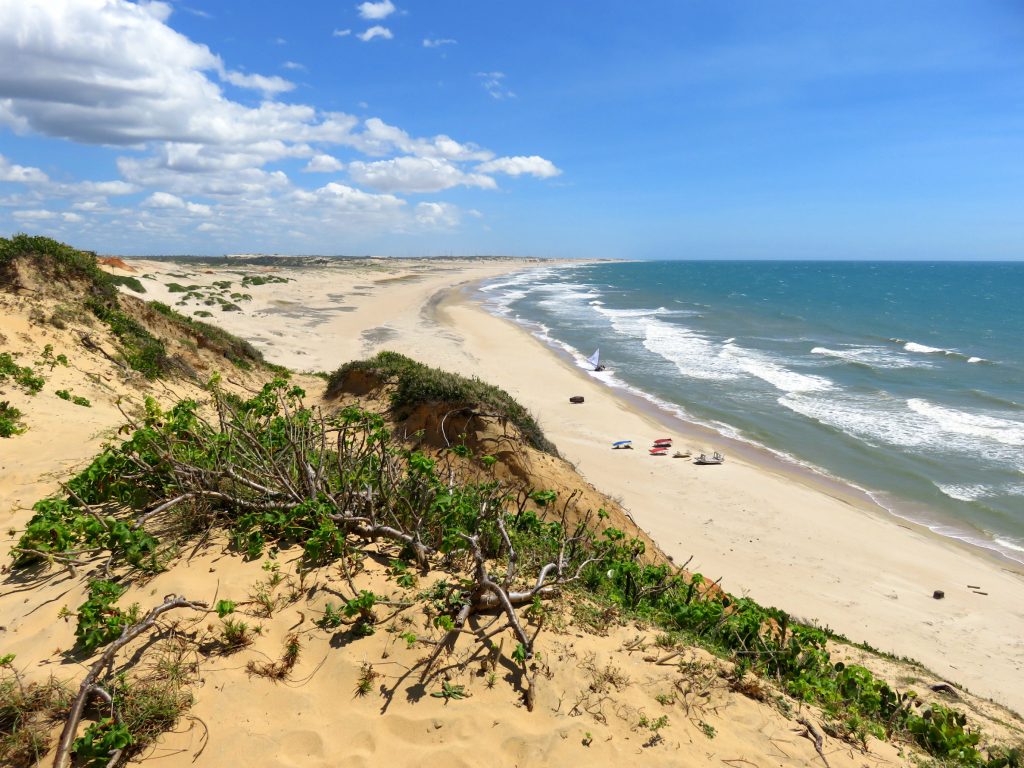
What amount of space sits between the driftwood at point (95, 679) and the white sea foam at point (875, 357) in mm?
34513

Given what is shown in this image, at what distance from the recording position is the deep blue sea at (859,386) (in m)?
16.0

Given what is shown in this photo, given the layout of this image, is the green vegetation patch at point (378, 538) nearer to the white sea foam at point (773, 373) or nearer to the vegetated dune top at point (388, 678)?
the vegetated dune top at point (388, 678)

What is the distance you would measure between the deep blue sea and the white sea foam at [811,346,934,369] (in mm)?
119

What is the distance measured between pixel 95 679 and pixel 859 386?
29.4 metres

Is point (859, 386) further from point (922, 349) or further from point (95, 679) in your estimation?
point (95, 679)

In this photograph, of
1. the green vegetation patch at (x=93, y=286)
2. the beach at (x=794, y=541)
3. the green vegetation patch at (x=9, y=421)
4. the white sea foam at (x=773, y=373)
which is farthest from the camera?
the white sea foam at (x=773, y=373)

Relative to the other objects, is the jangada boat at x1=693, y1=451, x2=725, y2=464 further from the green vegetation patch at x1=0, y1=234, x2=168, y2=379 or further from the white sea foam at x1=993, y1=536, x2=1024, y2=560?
the green vegetation patch at x1=0, y1=234, x2=168, y2=379

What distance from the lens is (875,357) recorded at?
33312 mm

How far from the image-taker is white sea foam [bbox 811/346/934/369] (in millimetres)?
31094

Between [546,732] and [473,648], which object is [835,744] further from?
[473,648]

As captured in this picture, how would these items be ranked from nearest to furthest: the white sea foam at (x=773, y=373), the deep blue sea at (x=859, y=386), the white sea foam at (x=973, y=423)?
the deep blue sea at (x=859, y=386), the white sea foam at (x=973, y=423), the white sea foam at (x=773, y=373)

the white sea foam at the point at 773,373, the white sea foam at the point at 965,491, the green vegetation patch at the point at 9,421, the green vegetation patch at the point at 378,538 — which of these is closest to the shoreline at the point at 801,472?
the white sea foam at the point at 965,491

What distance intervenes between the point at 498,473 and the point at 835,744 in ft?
21.3

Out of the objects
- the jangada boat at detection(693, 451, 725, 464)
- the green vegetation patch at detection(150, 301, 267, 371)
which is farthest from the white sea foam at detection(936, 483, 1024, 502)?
the green vegetation patch at detection(150, 301, 267, 371)
